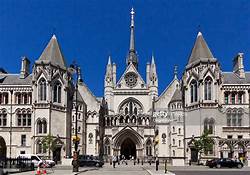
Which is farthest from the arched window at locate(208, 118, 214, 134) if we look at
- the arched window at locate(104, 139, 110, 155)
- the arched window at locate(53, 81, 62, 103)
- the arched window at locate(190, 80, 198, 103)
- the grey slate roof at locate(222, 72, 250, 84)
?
the arched window at locate(104, 139, 110, 155)

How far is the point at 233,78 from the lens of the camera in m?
76.9

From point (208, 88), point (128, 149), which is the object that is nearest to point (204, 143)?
point (208, 88)

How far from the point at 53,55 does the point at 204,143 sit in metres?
29.9

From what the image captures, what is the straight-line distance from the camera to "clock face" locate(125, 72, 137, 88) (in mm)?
103375

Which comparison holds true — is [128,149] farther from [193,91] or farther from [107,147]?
[193,91]

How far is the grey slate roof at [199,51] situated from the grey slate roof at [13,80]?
29.7 metres

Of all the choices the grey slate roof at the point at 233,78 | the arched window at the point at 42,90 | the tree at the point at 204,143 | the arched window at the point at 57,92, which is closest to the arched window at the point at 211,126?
the tree at the point at 204,143

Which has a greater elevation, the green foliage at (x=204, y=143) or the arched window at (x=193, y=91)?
the arched window at (x=193, y=91)

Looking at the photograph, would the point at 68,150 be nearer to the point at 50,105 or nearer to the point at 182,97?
the point at 50,105

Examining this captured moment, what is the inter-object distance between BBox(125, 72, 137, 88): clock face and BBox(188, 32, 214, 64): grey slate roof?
28105 millimetres

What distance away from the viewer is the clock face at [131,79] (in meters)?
103

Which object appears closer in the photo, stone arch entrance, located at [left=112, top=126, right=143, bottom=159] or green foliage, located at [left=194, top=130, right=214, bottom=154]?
green foliage, located at [left=194, top=130, right=214, bottom=154]

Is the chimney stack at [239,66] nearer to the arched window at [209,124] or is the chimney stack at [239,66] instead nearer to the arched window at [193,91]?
the arched window at [193,91]

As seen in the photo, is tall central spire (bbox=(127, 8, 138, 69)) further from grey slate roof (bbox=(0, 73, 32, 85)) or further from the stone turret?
grey slate roof (bbox=(0, 73, 32, 85))
